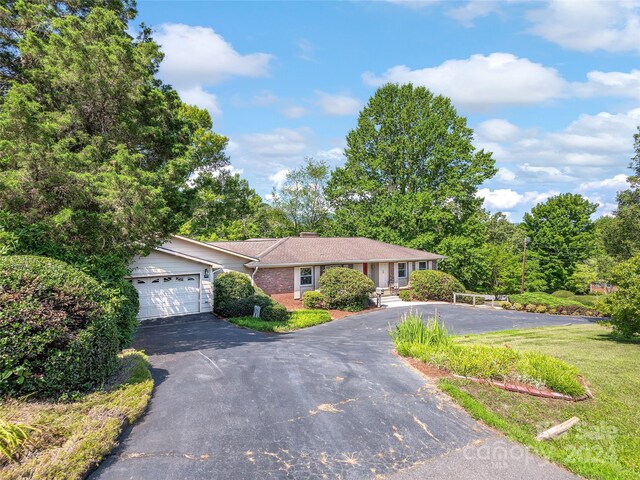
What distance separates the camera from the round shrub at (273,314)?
1852 cm

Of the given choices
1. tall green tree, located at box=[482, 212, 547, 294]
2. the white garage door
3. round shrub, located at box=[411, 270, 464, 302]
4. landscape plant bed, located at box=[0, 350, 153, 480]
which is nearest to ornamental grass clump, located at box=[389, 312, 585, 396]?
landscape plant bed, located at box=[0, 350, 153, 480]

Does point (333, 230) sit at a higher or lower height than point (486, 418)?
higher

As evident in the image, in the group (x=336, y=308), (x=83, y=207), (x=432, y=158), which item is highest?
(x=432, y=158)

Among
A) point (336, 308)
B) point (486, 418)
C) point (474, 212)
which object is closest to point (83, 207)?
point (486, 418)

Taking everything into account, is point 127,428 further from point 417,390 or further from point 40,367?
point 417,390

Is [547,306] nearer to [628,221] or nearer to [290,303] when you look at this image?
[628,221]

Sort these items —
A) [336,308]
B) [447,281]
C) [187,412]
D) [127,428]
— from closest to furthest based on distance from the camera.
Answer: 1. [127,428]
2. [187,412]
3. [336,308]
4. [447,281]

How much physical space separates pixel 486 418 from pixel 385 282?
2282 cm

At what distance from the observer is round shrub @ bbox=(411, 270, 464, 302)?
91.4 feet

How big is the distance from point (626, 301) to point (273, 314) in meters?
14.5

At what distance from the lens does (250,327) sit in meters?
16.5

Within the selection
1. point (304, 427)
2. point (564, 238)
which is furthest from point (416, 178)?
point (304, 427)

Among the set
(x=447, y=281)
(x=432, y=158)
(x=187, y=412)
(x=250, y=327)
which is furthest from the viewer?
(x=432, y=158)

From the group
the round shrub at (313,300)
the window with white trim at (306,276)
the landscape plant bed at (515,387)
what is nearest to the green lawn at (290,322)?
the round shrub at (313,300)
